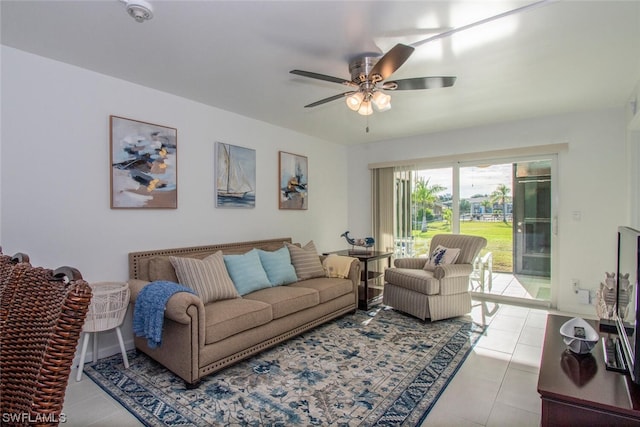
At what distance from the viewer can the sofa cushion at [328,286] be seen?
347 cm

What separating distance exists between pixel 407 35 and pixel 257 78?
1.34 metres

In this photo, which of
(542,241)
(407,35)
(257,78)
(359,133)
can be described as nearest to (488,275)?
(542,241)

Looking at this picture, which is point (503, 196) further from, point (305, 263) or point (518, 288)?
point (305, 263)

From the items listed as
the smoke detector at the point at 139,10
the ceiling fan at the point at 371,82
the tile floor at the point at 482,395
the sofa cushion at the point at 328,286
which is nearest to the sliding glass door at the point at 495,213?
the tile floor at the point at 482,395

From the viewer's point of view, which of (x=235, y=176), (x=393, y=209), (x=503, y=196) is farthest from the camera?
(x=393, y=209)

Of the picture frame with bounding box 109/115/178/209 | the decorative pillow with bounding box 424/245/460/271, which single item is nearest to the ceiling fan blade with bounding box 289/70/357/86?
the picture frame with bounding box 109/115/178/209

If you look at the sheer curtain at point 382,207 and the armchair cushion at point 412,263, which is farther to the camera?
the sheer curtain at point 382,207

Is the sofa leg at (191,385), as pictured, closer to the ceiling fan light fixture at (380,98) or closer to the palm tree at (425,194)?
the ceiling fan light fixture at (380,98)

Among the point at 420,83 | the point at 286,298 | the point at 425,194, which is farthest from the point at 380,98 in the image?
the point at 425,194

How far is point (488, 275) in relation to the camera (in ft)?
15.4

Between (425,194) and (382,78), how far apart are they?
128 inches

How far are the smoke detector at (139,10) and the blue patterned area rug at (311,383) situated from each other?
7.81ft

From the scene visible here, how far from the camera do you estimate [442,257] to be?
4.06 metres

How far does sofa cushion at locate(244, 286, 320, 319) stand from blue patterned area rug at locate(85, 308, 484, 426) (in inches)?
13.5
